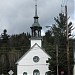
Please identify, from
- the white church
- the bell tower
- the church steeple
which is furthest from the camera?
the bell tower

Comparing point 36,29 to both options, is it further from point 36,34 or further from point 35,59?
point 35,59

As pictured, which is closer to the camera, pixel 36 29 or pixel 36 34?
pixel 36 29

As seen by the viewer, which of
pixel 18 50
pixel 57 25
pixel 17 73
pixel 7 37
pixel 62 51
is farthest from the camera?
pixel 7 37

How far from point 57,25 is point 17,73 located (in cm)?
1562

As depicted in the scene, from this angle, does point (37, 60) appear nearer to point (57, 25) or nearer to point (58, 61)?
point (57, 25)

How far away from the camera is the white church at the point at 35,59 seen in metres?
92.3

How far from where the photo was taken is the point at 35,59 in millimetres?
93250

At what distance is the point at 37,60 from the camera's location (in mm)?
93125

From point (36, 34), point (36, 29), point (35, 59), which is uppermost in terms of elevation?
point (36, 29)

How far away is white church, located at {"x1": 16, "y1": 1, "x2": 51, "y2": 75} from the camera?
9231cm

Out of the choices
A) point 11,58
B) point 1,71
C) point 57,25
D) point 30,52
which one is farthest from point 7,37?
point 57,25

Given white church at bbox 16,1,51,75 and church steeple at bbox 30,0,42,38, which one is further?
church steeple at bbox 30,0,42,38

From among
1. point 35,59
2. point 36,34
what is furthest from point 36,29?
point 35,59

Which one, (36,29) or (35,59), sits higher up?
(36,29)
